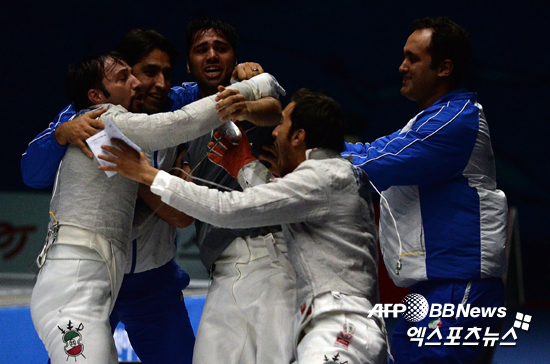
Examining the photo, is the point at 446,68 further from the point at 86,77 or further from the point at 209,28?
the point at 86,77

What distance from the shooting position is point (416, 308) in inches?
119

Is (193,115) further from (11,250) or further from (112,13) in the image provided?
(112,13)

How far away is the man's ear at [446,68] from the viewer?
10.6 feet

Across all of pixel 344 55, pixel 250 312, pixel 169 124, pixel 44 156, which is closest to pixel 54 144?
pixel 44 156

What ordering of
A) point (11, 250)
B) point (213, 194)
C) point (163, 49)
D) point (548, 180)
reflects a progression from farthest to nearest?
point (548, 180) < point (11, 250) < point (163, 49) < point (213, 194)

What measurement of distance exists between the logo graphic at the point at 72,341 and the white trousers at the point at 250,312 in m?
0.45

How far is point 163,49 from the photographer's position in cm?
326

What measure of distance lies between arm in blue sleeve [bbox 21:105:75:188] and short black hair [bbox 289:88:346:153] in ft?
3.17

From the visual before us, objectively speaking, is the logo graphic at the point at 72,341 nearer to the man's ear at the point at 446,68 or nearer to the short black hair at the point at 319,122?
the short black hair at the point at 319,122

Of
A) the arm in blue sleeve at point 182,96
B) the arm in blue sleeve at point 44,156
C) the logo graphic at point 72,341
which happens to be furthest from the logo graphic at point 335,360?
the arm in blue sleeve at point 182,96

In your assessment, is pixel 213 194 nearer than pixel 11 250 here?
Yes

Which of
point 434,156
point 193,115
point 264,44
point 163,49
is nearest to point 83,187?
point 193,115

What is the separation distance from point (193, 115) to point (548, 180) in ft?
21.5
